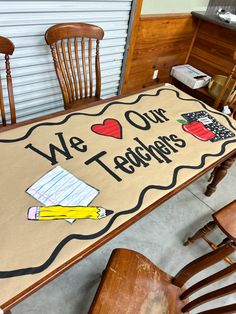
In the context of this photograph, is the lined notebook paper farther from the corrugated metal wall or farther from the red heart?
the corrugated metal wall

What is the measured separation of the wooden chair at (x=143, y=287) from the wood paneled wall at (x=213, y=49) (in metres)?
2.48

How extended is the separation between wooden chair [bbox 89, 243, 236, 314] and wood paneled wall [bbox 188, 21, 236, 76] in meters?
2.48

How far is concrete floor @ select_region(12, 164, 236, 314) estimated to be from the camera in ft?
4.33

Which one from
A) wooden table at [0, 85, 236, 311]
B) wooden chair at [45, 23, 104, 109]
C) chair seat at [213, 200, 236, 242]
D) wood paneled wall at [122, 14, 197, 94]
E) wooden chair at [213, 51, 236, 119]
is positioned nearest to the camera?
wooden table at [0, 85, 236, 311]

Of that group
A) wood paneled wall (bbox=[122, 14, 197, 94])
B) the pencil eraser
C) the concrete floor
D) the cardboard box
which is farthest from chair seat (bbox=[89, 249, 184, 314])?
the cardboard box

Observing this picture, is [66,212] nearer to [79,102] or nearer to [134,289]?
[134,289]

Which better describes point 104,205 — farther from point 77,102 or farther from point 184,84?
point 184,84

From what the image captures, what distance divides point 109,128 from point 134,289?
711mm

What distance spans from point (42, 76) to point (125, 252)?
142cm

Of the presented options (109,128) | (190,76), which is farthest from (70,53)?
(190,76)

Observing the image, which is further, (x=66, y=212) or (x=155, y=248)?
(x=155, y=248)

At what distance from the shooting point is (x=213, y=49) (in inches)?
113

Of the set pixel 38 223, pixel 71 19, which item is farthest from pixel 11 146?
pixel 71 19

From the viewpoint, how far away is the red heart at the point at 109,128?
1.24m
